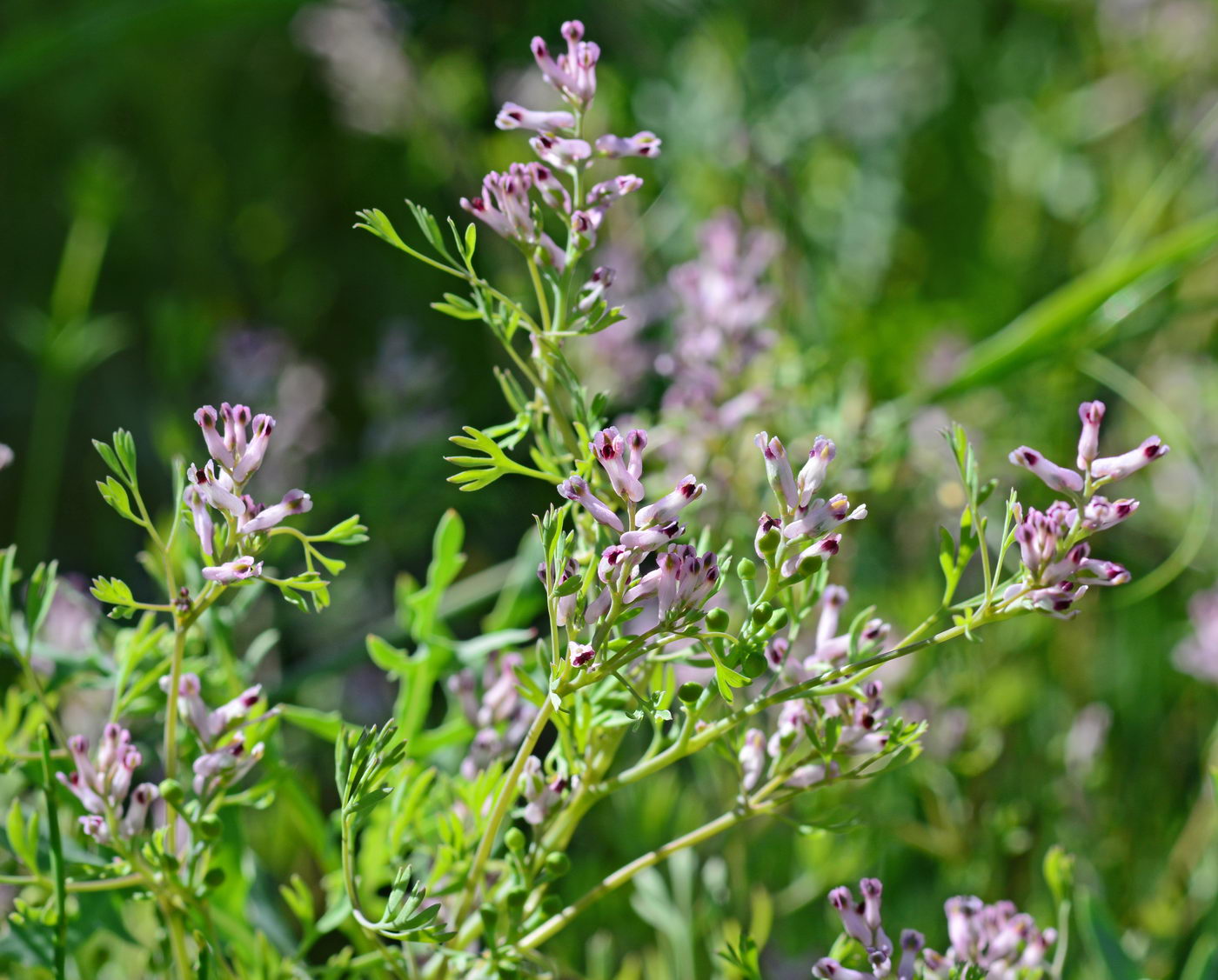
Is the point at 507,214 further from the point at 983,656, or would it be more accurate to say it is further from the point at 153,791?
the point at 983,656

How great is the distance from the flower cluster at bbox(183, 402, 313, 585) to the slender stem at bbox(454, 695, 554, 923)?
88mm

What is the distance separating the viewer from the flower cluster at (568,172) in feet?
1.24

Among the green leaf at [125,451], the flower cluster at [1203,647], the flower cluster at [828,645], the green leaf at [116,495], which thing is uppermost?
the green leaf at [125,451]

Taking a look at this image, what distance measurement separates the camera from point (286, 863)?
31.6 inches

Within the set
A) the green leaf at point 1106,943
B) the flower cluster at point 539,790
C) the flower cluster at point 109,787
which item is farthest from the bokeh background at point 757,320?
the flower cluster at point 109,787

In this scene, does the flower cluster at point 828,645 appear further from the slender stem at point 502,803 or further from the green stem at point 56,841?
the green stem at point 56,841

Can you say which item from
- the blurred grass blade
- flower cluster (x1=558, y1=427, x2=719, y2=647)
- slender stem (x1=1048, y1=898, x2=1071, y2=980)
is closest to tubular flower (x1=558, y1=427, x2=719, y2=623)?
flower cluster (x1=558, y1=427, x2=719, y2=647)

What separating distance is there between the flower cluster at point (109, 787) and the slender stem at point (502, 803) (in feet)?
0.34

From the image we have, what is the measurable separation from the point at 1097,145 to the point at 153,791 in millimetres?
1424

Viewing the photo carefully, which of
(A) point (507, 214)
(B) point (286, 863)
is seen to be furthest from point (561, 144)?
(B) point (286, 863)

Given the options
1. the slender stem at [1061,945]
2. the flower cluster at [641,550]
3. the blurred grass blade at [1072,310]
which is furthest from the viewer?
the blurred grass blade at [1072,310]

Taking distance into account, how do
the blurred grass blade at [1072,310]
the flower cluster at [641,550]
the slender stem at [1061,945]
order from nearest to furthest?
the flower cluster at [641,550] < the slender stem at [1061,945] < the blurred grass blade at [1072,310]

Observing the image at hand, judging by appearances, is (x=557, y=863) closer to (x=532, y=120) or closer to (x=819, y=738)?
(x=819, y=738)

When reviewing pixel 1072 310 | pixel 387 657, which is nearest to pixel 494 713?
pixel 387 657
